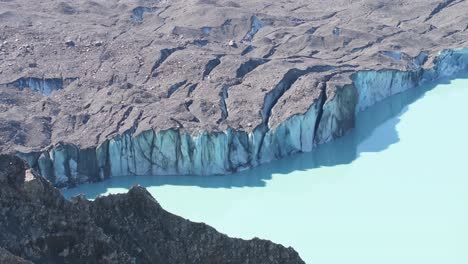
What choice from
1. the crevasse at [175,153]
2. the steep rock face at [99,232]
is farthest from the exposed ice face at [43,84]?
the steep rock face at [99,232]

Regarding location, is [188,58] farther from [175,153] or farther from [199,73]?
[175,153]

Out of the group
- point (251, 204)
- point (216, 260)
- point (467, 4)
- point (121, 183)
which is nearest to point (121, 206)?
point (216, 260)

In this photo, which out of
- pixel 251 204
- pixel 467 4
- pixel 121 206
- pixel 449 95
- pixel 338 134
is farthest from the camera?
pixel 467 4

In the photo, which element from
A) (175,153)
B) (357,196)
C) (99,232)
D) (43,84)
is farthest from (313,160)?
(99,232)

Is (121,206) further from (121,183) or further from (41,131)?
(41,131)

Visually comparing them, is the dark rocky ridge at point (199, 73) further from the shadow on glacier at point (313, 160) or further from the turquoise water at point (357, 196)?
the turquoise water at point (357, 196)

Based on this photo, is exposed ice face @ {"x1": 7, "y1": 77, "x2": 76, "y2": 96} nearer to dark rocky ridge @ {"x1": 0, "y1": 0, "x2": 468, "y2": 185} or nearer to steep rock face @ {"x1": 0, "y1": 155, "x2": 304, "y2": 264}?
dark rocky ridge @ {"x1": 0, "y1": 0, "x2": 468, "y2": 185}
